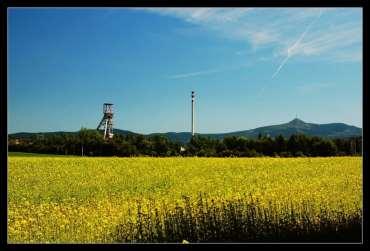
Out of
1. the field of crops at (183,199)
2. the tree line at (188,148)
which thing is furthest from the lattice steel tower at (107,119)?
the tree line at (188,148)

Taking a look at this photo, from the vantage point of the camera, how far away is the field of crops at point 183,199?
6.77 metres

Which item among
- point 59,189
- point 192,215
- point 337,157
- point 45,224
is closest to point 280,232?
point 192,215

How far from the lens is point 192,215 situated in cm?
717

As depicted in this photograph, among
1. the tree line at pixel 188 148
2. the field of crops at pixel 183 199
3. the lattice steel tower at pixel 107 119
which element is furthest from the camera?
the tree line at pixel 188 148

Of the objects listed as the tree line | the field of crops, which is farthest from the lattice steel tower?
the tree line

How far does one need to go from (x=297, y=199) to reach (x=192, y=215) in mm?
1712

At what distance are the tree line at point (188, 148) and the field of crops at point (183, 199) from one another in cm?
23

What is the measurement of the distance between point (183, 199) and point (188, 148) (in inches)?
151

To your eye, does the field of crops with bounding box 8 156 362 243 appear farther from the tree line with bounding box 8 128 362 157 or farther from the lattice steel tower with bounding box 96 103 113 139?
the lattice steel tower with bounding box 96 103 113 139

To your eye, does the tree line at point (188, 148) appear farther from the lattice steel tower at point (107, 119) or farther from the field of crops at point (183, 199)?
the lattice steel tower at point (107, 119)

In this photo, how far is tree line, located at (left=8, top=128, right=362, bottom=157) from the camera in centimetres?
1280

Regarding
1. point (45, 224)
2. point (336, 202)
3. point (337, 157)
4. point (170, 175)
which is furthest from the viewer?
point (337, 157)

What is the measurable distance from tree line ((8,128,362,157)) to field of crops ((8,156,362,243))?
23cm
